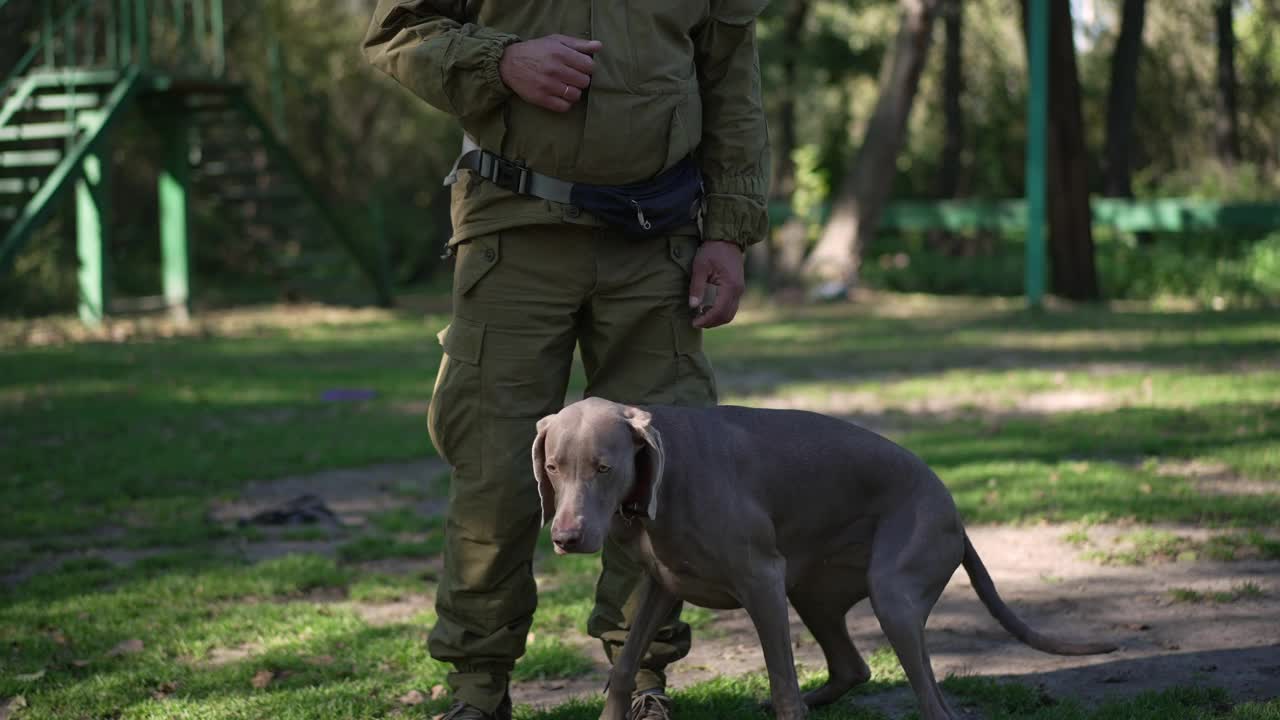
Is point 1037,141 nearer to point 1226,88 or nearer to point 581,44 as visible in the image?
point 1226,88

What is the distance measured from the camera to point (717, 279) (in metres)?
4.19

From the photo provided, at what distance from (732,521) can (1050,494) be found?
4165mm

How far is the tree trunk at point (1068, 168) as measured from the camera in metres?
18.9

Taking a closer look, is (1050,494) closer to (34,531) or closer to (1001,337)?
(34,531)

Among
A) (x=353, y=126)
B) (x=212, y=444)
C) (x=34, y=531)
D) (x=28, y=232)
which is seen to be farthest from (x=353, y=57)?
(x=34, y=531)

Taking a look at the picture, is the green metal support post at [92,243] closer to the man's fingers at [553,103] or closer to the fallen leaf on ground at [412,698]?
the fallen leaf on ground at [412,698]

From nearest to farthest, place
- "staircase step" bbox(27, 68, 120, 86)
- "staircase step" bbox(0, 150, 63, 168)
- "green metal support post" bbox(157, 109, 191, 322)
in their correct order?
"staircase step" bbox(0, 150, 63, 168) → "staircase step" bbox(27, 68, 120, 86) → "green metal support post" bbox(157, 109, 191, 322)

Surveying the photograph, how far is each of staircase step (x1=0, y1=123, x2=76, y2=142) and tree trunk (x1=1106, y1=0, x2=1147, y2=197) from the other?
14694mm

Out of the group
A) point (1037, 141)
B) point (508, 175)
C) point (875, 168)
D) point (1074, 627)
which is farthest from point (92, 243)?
point (1074, 627)

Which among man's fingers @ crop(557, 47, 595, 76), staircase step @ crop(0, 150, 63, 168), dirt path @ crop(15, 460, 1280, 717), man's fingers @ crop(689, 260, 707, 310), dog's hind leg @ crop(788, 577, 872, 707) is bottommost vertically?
dirt path @ crop(15, 460, 1280, 717)

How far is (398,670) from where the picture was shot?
502 cm

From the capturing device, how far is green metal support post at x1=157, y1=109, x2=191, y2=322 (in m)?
18.3

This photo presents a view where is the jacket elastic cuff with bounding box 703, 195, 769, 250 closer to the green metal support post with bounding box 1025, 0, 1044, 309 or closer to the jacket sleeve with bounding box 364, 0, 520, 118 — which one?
the jacket sleeve with bounding box 364, 0, 520, 118

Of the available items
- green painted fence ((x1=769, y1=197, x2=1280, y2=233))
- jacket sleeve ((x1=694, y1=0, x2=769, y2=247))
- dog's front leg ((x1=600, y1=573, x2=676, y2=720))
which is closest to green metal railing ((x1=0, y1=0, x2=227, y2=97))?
green painted fence ((x1=769, y1=197, x2=1280, y2=233))
